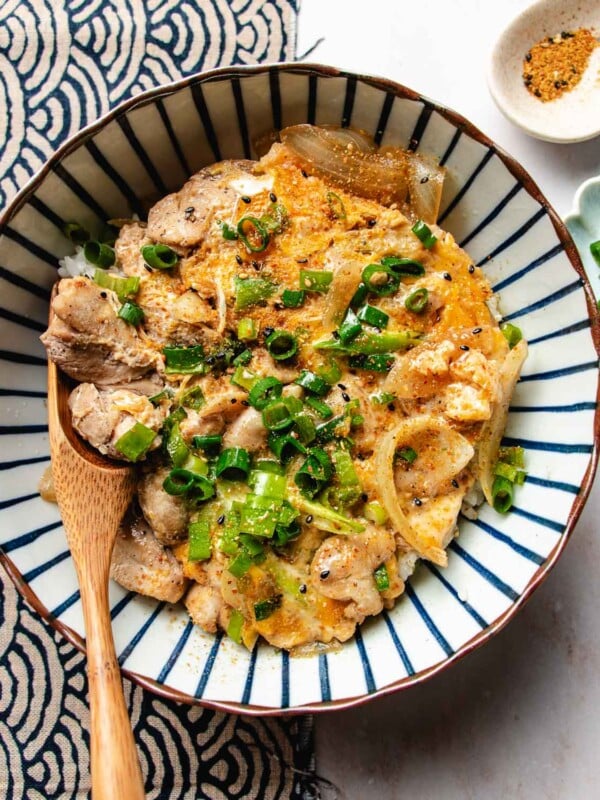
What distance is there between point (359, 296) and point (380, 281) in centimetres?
10

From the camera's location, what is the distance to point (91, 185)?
293 centimetres

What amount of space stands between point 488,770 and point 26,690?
2.07m

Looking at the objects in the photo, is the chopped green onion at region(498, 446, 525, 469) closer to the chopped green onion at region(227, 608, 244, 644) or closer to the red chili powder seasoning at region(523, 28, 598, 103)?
the chopped green onion at region(227, 608, 244, 644)

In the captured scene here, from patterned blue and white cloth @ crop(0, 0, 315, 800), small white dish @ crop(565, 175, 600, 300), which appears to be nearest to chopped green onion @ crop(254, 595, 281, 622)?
patterned blue and white cloth @ crop(0, 0, 315, 800)

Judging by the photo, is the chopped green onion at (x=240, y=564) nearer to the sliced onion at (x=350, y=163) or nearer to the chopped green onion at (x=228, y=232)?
the chopped green onion at (x=228, y=232)

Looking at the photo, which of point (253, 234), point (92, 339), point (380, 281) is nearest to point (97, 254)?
point (92, 339)

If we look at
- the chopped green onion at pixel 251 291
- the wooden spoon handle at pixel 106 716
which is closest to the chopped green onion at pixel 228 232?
the chopped green onion at pixel 251 291

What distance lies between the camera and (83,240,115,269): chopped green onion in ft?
9.76

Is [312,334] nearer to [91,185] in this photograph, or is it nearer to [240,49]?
[91,185]

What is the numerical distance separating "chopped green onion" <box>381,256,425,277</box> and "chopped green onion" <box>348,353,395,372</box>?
0.32 metres

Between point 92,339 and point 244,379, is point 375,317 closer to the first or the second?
point 244,379

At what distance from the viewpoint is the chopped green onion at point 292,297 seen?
2770 millimetres

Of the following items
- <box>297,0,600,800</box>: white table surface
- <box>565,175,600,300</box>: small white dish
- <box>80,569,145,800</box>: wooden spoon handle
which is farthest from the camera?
<box>297,0,600,800</box>: white table surface

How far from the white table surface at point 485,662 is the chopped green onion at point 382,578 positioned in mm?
846
